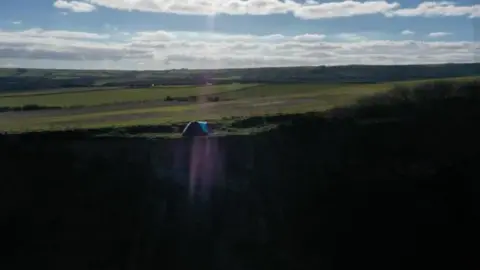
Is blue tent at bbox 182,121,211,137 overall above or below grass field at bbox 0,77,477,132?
below

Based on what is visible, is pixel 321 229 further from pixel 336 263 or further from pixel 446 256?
pixel 446 256

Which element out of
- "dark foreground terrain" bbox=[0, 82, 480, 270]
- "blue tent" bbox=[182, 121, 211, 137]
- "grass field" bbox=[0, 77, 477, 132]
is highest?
"grass field" bbox=[0, 77, 477, 132]

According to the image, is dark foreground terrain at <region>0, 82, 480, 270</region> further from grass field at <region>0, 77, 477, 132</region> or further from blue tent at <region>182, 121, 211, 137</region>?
grass field at <region>0, 77, 477, 132</region>

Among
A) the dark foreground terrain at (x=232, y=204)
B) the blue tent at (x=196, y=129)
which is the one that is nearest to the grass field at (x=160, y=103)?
the blue tent at (x=196, y=129)

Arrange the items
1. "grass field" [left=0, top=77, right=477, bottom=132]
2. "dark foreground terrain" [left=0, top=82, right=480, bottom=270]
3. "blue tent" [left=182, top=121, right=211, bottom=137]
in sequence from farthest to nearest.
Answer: "grass field" [left=0, top=77, right=477, bottom=132]
"blue tent" [left=182, top=121, right=211, bottom=137]
"dark foreground terrain" [left=0, top=82, right=480, bottom=270]

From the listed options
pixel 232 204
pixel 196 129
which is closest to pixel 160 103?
pixel 196 129

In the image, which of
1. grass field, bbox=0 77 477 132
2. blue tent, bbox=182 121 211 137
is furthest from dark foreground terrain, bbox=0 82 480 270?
grass field, bbox=0 77 477 132

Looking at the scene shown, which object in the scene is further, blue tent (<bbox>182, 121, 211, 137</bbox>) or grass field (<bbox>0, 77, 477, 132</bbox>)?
grass field (<bbox>0, 77, 477, 132</bbox>)

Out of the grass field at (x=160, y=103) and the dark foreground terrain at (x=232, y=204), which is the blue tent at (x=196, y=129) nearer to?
the dark foreground terrain at (x=232, y=204)
